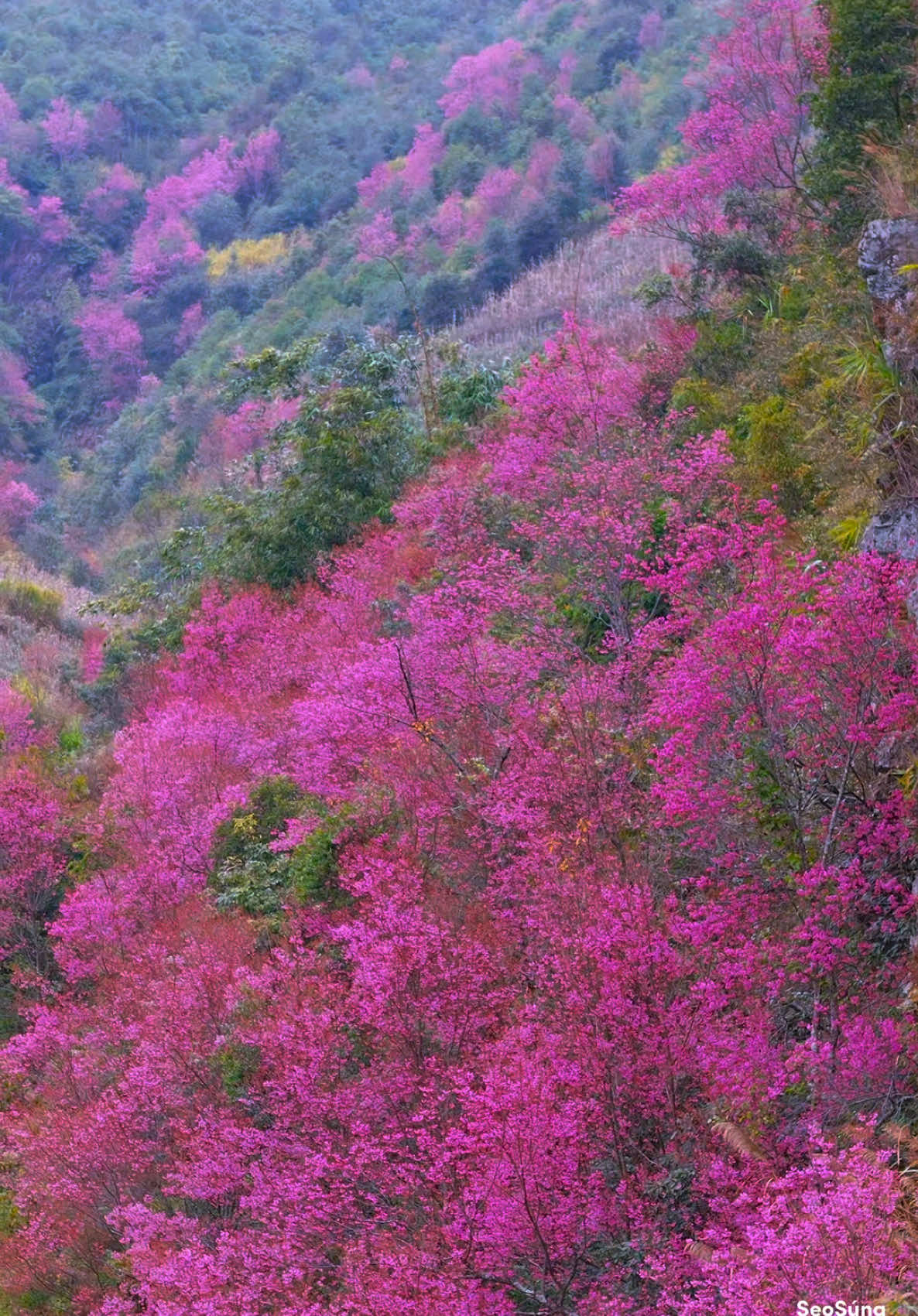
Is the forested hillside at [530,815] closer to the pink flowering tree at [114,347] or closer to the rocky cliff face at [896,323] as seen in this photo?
the rocky cliff face at [896,323]

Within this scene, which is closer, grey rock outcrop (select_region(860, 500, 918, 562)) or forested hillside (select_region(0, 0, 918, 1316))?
forested hillside (select_region(0, 0, 918, 1316))

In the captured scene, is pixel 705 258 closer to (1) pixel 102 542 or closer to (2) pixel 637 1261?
(2) pixel 637 1261

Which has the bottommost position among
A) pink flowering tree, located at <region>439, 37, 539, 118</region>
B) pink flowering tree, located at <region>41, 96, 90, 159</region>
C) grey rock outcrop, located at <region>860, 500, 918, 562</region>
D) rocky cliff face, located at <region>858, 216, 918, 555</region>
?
pink flowering tree, located at <region>439, 37, 539, 118</region>

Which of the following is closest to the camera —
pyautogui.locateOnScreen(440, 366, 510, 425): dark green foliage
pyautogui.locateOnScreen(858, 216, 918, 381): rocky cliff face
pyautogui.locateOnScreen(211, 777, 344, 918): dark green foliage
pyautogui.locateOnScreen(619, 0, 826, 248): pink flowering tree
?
pyautogui.locateOnScreen(858, 216, 918, 381): rocky cliff face

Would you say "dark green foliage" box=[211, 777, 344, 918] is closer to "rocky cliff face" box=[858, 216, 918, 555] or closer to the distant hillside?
"rocky cliff face" box=[858, 216, 918, 555]

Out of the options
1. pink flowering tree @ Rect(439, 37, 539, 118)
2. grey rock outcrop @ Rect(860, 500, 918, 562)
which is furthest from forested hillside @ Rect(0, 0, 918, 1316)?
pink flowering tree @ Rect(439, 37, 539, 118)

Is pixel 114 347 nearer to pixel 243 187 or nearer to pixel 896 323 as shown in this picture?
pixel 243 187

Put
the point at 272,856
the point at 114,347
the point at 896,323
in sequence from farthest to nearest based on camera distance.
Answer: the point at 114,347
the point at 272,856
the point at 896,323

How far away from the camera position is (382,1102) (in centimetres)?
766

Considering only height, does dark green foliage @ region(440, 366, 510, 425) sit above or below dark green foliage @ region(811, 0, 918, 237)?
below

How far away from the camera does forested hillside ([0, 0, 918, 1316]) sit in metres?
6.35

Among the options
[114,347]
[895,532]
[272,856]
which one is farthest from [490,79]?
[895,532]

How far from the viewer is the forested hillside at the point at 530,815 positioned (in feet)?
20.8

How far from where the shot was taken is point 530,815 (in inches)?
341
